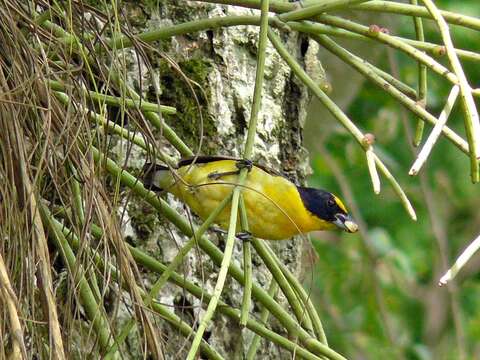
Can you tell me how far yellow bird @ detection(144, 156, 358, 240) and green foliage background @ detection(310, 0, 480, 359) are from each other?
2786 millimetres

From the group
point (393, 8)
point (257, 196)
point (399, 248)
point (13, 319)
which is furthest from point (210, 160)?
point (399, 248)

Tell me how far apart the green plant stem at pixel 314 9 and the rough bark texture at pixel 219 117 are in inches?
15.7

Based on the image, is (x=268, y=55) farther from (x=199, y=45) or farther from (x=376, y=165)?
Answer: (x=376, y=165)

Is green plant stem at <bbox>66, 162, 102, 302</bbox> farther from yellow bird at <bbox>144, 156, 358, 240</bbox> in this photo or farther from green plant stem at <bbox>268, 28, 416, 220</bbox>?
green plant stem at <bbox>268, 28, 416, 220</bbox>

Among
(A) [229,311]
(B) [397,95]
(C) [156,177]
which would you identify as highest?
(B) [397,95]

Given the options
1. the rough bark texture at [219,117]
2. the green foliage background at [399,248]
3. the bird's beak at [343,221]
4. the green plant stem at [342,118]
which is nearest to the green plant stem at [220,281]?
the green plant stem at [342,118]

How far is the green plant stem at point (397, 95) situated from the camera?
156 cm

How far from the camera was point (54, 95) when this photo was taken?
164 cm

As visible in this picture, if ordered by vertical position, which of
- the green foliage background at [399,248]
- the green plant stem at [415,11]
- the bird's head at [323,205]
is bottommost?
the green foliage background at [399,248]

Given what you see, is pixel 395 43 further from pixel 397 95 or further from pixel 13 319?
pixel 13 319

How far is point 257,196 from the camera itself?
213 cm

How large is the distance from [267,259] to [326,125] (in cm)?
272

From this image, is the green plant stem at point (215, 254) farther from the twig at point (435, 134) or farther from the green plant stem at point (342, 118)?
the twig at point (435, 134)

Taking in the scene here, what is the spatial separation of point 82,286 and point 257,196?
0.58 metres
